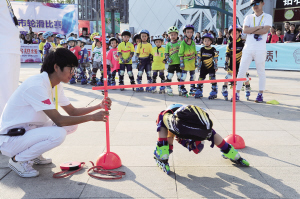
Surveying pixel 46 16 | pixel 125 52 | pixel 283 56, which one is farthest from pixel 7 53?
pixel 46 16

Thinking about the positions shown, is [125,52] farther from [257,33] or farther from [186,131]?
[186,131]

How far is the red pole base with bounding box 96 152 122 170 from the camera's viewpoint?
3.25m

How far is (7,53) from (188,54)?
5108 mm

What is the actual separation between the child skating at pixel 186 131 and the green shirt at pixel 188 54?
→ 4868 millimetres

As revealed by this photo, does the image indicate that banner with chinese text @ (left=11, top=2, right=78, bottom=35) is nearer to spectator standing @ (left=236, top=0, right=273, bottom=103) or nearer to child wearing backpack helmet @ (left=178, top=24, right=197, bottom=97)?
child wearing backpack helmet @ (left=178, top=24, right=197, bottom=97)

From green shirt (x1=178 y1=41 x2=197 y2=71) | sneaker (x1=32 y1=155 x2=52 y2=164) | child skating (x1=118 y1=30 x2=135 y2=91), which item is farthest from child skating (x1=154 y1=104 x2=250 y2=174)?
child skating (x1=118 y1=30 x2=135 y2=91)

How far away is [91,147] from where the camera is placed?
156 inches

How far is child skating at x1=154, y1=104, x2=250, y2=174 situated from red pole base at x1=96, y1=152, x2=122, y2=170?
44 cm

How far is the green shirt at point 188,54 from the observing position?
786cm

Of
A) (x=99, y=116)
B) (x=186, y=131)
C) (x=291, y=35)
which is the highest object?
(x=291, y=35)

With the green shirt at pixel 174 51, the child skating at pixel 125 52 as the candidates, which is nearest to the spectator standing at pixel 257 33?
the green shirt at pixel 174 51

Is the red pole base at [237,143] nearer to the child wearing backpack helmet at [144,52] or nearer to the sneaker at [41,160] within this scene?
the sneaker at [41,160]

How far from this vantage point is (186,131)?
2.85 metres

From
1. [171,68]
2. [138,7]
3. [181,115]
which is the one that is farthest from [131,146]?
[138,7]
